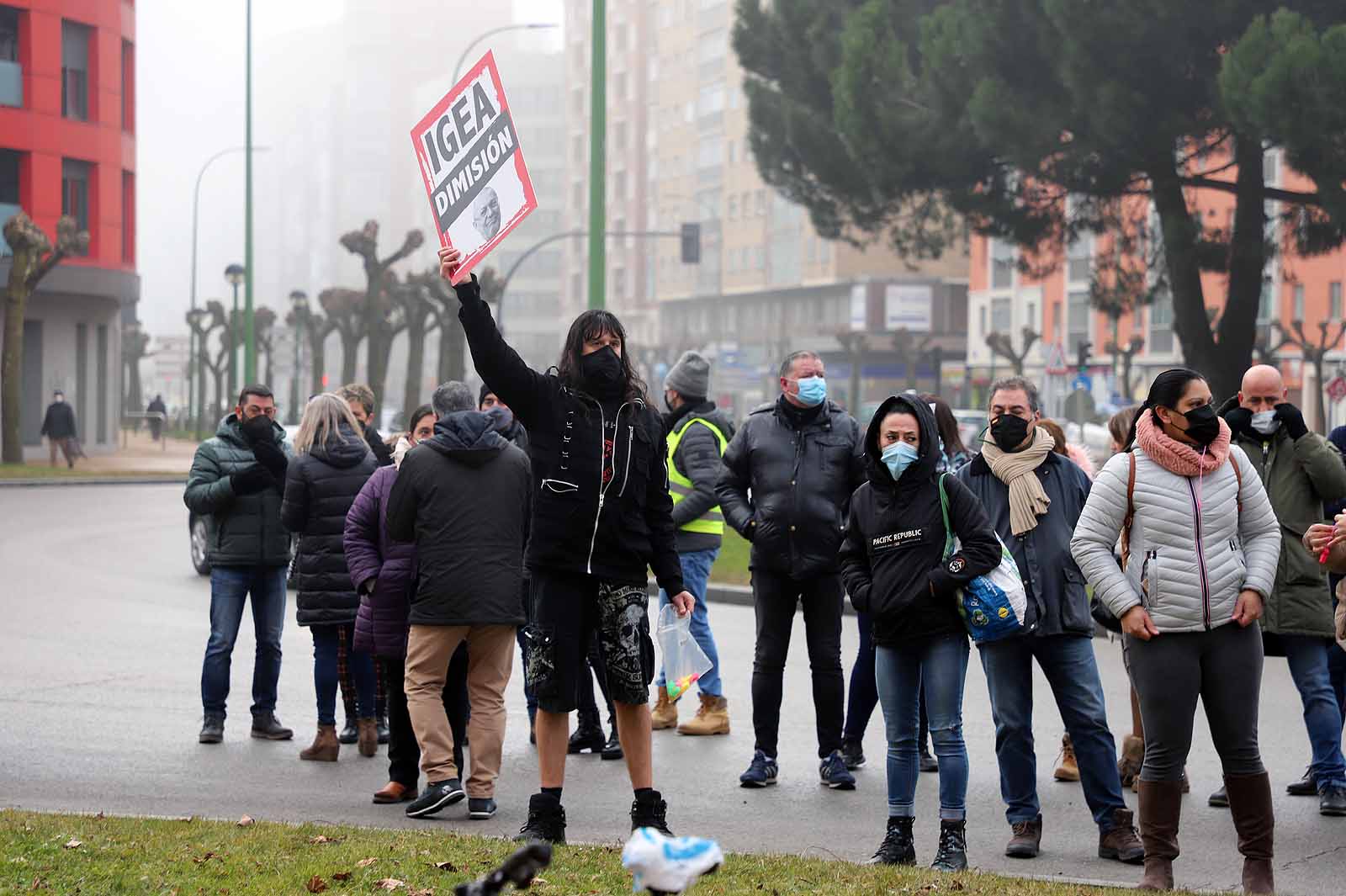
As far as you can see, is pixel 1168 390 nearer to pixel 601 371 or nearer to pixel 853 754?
pixel 601 371

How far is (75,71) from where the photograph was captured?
48875mm

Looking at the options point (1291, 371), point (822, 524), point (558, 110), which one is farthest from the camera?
point (558, 110)

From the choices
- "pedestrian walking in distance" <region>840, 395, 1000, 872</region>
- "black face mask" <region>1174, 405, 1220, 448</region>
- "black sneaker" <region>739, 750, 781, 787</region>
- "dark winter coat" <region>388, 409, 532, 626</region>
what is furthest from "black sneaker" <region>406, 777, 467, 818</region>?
"black face mask" <region>1174, 405, 1220, 448</region>

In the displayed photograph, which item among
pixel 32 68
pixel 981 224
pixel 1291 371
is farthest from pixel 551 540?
pixel 1291 371

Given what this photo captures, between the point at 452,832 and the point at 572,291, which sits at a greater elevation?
the point at 572,291

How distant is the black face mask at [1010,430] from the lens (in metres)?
7.07

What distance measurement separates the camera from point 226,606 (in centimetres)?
933

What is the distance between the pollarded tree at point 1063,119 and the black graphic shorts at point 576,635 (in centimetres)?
1787

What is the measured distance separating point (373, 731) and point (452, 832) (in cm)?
227

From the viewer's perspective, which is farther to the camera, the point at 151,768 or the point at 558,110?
the point at 558,110

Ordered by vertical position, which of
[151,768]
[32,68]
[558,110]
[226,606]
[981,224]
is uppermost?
[558,110]

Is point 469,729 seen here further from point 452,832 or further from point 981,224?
point 981,224

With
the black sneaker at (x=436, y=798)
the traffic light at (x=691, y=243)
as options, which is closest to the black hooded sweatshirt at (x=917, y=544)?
the black sneaker at (x=436, y=798)

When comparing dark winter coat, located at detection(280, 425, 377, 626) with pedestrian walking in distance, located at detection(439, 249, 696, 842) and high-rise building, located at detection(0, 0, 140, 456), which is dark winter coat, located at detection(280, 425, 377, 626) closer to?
pedestrian walking in distance, located at detection(439, 249, 696, 842)
